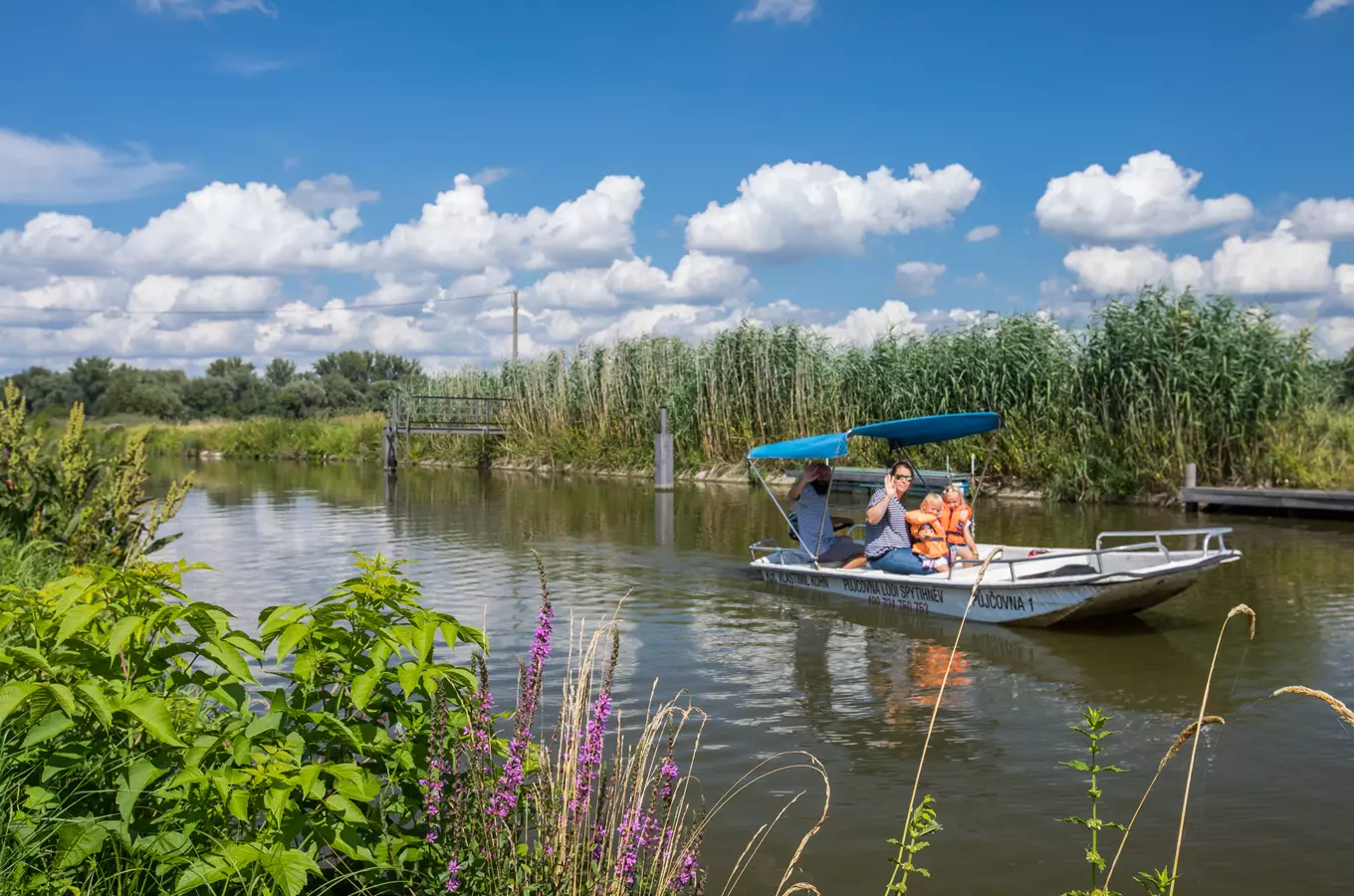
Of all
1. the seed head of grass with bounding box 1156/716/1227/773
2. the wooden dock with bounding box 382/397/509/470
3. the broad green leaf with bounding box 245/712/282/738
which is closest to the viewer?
the seed head of grass with bounding box 1156/716/1227/773

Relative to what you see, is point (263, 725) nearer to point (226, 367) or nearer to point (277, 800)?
point (277, 800)

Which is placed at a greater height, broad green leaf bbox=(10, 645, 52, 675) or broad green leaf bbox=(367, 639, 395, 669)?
broad green leaf bbox=(10, 645, 52, 675)

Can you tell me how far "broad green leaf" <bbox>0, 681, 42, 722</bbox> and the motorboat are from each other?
290 inches

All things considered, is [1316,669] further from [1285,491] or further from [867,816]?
[1285,491]

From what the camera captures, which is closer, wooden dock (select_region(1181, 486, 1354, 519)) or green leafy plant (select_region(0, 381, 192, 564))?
green leafy plant (select_region(0, 381, 192, 564))

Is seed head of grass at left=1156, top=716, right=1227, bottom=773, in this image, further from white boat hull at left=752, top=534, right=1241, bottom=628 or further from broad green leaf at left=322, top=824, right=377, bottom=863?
white boat hull at left=752, top=534, right=1241, bottom=628

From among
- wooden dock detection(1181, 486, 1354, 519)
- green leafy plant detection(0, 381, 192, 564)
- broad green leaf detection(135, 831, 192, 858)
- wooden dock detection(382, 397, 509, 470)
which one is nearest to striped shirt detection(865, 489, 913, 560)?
green leafy plant detection(0, 381, 192, 564)

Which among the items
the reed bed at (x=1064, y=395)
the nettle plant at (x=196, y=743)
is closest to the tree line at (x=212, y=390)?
the reed bed at (x=1064, y=395)

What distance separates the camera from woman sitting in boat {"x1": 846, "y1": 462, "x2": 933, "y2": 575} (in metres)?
11.8

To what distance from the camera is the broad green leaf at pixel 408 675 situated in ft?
10.4

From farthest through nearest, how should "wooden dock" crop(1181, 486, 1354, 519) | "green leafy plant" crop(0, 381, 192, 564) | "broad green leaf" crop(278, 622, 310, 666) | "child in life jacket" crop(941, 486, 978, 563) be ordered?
"wooden dock" crop(1181, 486, 1354, 519), "child in life jacket" crop(941, 486, 978, 563), "green leafy plant" crop(0, 381, 192, 564), "broad green leaf" crop(278, 622, 310, 666)

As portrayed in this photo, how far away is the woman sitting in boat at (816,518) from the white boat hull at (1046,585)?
80 centimetres

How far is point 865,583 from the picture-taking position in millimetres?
12016

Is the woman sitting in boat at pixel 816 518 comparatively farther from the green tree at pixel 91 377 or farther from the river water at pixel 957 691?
the green tree at pixel 91 377
